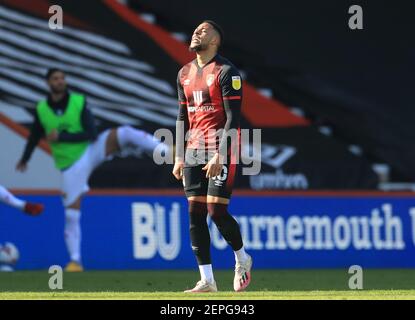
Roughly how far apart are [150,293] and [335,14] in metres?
6.41

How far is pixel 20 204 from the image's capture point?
13.9m

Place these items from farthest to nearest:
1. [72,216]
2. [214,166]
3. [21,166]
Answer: [21,166]
[72,216]
[214,166]

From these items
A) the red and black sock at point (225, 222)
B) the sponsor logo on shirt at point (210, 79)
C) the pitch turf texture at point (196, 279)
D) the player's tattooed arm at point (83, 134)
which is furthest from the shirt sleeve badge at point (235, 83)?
the player's tattooed arm at point (83, 134)

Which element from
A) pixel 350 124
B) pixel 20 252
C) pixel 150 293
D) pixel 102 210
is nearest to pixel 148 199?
pixel 102 210

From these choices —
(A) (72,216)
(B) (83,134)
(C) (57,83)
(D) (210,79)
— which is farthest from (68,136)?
(D) (210,79)

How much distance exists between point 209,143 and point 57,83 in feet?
15.3

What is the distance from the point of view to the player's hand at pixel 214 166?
32.6ft

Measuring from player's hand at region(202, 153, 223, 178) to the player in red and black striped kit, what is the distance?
0.01 meters

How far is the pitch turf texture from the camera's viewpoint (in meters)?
9.82

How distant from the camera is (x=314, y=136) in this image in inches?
603

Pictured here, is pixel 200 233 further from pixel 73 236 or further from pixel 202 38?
pixel 73 236

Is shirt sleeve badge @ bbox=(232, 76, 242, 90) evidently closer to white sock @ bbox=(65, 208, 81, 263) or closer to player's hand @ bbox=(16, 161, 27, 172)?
white sock @ bbox=(65, 208, 81, 263)

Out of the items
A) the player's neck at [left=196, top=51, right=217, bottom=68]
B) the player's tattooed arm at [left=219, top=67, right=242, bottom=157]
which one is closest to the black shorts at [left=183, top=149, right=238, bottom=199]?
the player's tattooed arm at [left=219, top=67, right=242, bottom=157]

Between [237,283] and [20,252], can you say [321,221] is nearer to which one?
[20,252]
